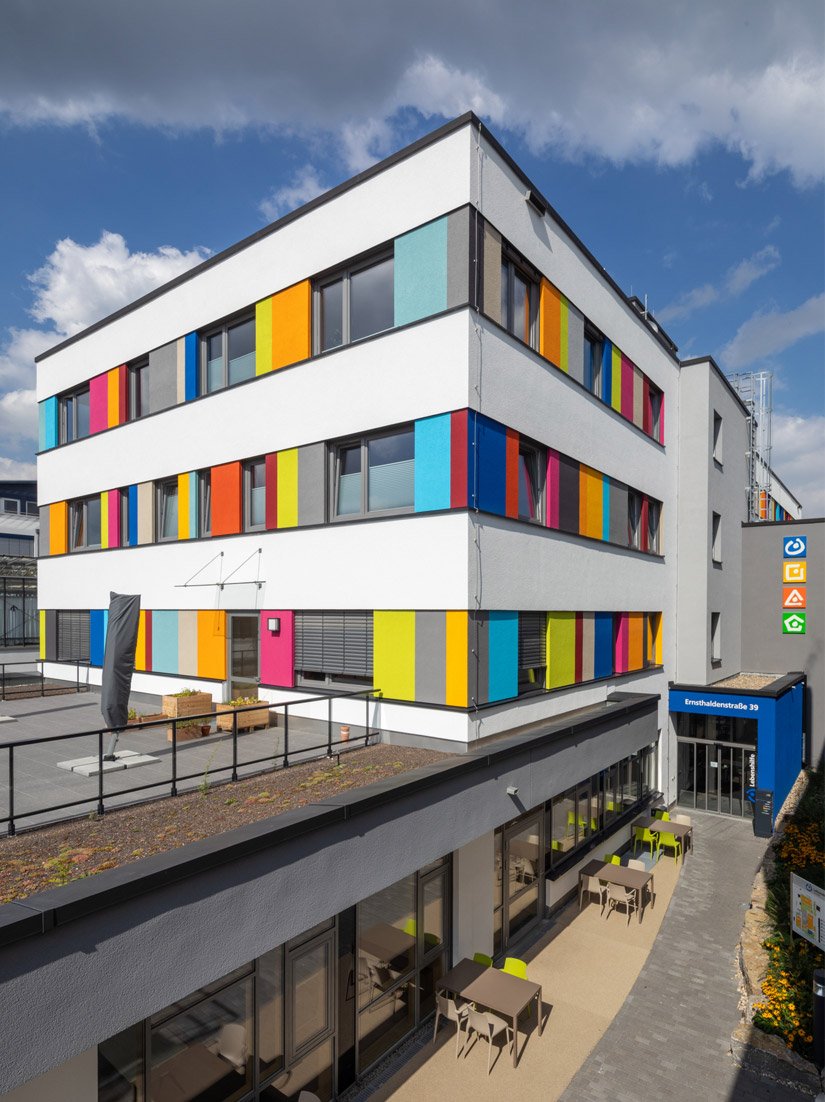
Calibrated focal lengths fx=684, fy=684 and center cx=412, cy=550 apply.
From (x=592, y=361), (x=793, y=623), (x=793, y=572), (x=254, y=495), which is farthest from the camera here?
(x=793, y=572)

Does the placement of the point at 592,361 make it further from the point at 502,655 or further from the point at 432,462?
the point at 502,655

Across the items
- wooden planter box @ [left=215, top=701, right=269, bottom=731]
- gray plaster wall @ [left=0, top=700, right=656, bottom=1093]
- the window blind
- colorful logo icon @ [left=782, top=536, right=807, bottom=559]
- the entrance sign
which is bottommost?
the entrance sign

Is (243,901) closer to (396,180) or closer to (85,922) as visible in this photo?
(85,922)

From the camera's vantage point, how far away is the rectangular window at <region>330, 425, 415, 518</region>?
38.6ft

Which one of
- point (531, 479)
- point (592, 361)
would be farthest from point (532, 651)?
point (592, 361)

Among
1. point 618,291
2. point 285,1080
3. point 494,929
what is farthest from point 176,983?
point 618,291

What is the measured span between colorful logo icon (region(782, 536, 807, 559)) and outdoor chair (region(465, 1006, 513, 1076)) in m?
21.2

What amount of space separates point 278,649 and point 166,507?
17.4 ft

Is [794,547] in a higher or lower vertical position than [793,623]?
higher

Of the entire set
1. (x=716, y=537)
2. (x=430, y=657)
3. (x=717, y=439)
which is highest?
(x=717, y=439)

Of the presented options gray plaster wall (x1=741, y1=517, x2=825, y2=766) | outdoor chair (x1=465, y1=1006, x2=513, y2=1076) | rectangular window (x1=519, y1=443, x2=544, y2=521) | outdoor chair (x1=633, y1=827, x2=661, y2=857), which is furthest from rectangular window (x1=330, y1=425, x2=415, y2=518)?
gray plaster wall (x1=741, y1=517, x2=825, y2=766)

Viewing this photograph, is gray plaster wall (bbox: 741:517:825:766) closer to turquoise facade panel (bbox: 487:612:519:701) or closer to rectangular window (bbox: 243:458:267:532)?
turquoise facade panel (bbox: 487:612:519:701)

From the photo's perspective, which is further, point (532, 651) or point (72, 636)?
point (72, 636)

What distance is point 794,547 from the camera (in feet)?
83.9
